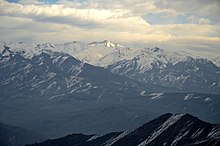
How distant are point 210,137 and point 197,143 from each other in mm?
7953

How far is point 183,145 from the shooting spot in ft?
656

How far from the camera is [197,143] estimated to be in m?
189

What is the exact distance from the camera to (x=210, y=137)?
195 m

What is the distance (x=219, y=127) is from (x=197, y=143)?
15.1 meters

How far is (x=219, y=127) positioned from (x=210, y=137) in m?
7.33

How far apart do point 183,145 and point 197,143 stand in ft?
37.2

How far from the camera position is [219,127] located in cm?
19950

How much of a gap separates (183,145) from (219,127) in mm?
15485
